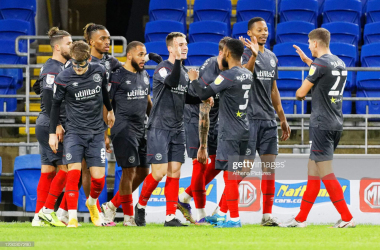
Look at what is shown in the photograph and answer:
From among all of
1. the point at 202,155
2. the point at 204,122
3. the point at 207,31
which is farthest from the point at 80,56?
the point at 207,31

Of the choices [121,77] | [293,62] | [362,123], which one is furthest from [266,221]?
[293,62]

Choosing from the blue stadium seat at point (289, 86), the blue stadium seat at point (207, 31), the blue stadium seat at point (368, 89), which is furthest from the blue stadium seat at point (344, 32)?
the blue stadium seat at point (207, 31)

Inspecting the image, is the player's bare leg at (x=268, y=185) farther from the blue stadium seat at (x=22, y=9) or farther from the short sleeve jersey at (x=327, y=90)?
the blue stadium seat at (x=22, y=9)

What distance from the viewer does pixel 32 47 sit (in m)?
12.2

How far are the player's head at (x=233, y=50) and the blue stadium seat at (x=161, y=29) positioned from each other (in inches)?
204

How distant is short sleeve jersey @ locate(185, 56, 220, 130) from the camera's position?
22.4 ft

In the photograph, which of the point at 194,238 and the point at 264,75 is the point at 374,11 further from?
the point at 194,238

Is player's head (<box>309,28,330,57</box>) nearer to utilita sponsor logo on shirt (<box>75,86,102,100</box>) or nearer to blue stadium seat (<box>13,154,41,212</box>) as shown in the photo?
utilita sponsor logo on shirt (<box>75,86,102,100</box>)

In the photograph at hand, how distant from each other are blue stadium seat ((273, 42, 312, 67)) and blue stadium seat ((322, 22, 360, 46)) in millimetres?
854

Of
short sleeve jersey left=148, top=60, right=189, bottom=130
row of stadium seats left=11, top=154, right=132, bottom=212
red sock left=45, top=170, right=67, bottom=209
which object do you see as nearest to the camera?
red sock left=45, top=170, right=67, bottom=209

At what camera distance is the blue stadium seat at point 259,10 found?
1175 centimetres

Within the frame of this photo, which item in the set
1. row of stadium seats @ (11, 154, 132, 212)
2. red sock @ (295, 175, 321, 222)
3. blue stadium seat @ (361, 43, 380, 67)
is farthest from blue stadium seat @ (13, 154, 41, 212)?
blue stadium seat @ (361, 43, 380, 67)

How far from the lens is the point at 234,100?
6172 millimetres

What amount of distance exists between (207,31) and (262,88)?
4899 mm
